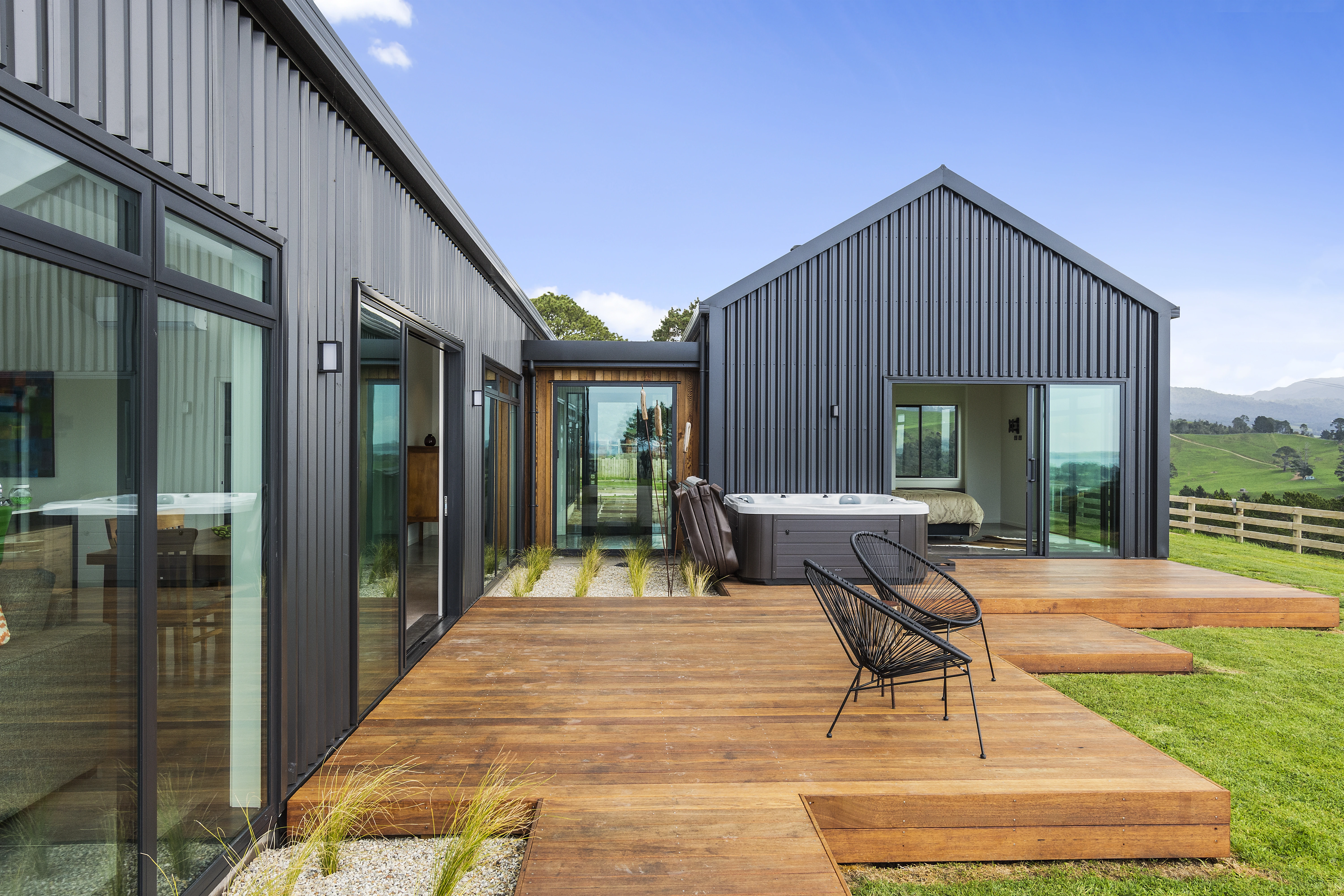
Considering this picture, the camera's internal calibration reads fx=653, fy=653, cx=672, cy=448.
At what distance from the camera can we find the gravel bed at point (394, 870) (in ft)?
6.71

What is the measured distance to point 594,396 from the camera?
805 centimetres

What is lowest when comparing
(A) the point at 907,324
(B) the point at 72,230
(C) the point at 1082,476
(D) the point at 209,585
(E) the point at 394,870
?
(E) the point at 394,870

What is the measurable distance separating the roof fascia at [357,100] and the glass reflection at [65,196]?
1017 mm

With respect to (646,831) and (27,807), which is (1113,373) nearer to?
(646,831)

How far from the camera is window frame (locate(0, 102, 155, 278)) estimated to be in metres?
1.29

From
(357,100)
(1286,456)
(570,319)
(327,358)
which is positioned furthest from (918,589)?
(570,319)

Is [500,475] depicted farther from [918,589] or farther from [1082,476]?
[1082,476]

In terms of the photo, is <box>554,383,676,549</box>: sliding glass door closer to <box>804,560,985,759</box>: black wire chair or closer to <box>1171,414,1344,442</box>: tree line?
<box>804,560,985,759</box>: black wire chair

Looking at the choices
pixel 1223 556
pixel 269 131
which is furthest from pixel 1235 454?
pixel 269 131

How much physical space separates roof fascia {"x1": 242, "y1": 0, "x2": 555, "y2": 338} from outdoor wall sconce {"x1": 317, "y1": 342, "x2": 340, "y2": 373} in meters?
1.05

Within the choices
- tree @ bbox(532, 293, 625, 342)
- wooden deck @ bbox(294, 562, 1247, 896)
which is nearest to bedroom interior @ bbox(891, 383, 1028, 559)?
wooden deck @ bbox(294, 562, 1247, 896)

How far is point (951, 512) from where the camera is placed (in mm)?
9062

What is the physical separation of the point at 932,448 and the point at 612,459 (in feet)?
17.6

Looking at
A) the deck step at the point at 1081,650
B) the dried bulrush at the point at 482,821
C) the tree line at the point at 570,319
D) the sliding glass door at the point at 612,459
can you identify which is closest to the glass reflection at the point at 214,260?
the dried bulrush at the point at 482,821
